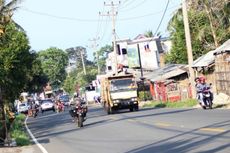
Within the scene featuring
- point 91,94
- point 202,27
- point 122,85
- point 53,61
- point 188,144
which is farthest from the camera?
point 53,61

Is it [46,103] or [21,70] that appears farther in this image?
[46,103]

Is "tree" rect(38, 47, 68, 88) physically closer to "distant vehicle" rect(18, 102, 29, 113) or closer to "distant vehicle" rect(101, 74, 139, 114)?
"distant vehicle" rect(18, 102, 29, 113)

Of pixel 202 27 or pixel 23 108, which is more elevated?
pixel 202 27

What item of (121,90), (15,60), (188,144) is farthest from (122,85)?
(188,144)

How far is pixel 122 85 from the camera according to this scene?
3928 cm

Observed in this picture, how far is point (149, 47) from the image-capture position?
96.4m

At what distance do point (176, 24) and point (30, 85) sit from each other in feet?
75.6

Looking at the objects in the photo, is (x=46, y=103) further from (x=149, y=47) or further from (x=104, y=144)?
(x=104, y=144)

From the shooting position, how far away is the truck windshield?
128ft

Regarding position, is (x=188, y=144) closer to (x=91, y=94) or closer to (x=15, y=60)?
(x=15, y=60)

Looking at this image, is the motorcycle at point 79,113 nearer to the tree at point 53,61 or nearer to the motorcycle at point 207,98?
the motorcycle at point 207,98

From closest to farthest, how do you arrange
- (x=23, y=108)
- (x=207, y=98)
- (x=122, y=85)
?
1. (x=207, y=98)
2. (x=122, y=85)
3. (x=23, y=108)

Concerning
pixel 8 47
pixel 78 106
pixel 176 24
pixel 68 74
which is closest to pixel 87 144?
pixel 78 106

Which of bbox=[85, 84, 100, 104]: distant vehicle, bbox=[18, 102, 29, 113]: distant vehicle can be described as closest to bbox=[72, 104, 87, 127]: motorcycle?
bbox=[18, 102, 29, 113]: distant vehicle
